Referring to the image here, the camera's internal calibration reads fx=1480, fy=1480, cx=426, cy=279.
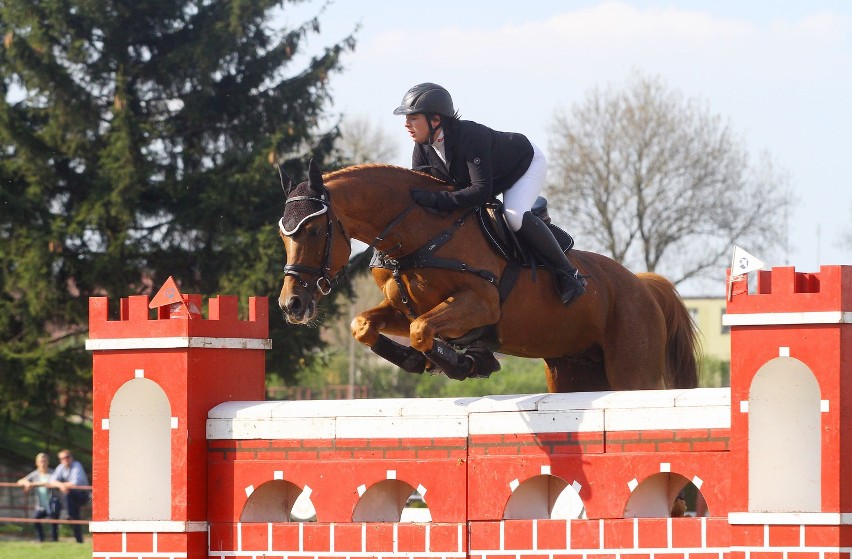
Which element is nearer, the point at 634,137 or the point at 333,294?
the point at 333,294

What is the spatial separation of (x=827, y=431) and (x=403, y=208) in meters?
2.51

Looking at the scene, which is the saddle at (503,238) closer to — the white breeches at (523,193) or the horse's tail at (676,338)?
the white breeches at (523,193)

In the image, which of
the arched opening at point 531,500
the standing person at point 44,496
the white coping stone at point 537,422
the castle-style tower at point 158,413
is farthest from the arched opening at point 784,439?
the standing person at point 44,496

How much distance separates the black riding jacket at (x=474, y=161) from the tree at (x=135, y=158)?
11887mm

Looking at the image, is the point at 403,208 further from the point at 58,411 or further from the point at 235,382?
the point at 58,411

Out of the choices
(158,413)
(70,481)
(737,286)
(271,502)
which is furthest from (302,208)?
(70,481)

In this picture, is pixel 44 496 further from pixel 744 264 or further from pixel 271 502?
pixel 744 264

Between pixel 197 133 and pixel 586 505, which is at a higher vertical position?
pixel 197 133

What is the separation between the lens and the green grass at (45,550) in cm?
1170

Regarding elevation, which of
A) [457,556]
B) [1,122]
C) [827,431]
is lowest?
[457,556]

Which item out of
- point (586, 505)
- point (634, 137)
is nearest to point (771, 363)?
point (586, 505)

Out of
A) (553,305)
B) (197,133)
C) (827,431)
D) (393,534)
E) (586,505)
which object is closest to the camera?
(827,431)

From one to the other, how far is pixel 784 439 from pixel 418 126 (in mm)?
2634

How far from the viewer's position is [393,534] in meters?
7.51
